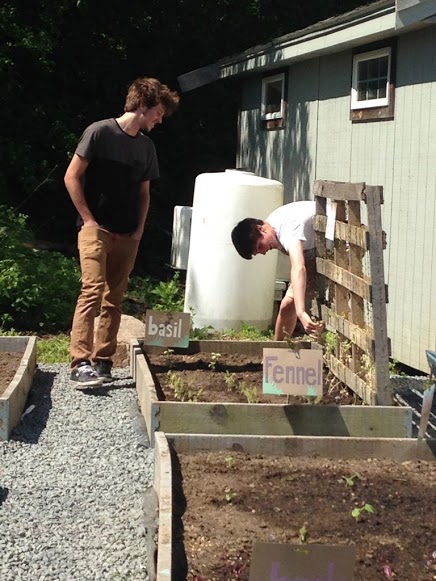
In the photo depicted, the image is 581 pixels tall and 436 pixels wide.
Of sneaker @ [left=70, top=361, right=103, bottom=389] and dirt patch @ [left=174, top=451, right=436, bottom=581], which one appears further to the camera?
sneaker @ [left=70, top=361, right=103, bottom=389]

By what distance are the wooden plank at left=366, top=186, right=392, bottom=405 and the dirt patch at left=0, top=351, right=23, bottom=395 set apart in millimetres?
2311

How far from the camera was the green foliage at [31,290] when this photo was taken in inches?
363

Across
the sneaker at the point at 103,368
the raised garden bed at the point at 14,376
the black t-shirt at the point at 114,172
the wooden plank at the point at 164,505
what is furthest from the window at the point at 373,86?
the wooden plank at the point at 164,505

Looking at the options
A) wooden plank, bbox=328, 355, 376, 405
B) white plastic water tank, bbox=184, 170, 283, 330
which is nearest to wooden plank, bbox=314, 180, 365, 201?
wooden plank, bbox=328, 355, 376, 405

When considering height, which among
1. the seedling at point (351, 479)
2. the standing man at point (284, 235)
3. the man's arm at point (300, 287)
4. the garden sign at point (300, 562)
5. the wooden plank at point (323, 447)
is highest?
the standing man at point (284, 235)

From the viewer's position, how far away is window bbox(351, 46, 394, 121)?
8.24 m

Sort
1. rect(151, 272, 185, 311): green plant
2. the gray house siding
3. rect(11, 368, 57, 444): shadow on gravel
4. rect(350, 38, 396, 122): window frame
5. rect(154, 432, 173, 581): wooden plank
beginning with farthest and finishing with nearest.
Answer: rect(151, 272, 185, 311): green plant
rect(350, 38, 396, 122): window frame
the gray house siding
rect(11, 368, 57, 444): shadow on gravel
rect(154, 432, 173, 581): wooden plank

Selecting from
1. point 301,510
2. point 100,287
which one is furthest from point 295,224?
point 301,510

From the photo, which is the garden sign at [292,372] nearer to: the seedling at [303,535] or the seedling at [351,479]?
the seedling at [351,479]

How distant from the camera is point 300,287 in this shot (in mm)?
5688

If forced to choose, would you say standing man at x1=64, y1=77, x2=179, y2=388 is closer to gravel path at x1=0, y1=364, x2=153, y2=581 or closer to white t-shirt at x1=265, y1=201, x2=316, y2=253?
gravel path at x1=0, y1=364, x2=153, y2=581

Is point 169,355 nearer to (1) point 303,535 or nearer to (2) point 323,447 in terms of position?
(2) point 323,447

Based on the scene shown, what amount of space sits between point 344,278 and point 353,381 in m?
0.60

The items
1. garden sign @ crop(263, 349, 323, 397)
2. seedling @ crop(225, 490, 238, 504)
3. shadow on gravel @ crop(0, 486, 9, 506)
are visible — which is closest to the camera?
seedling @ crop(225, 490, 238, 504)
